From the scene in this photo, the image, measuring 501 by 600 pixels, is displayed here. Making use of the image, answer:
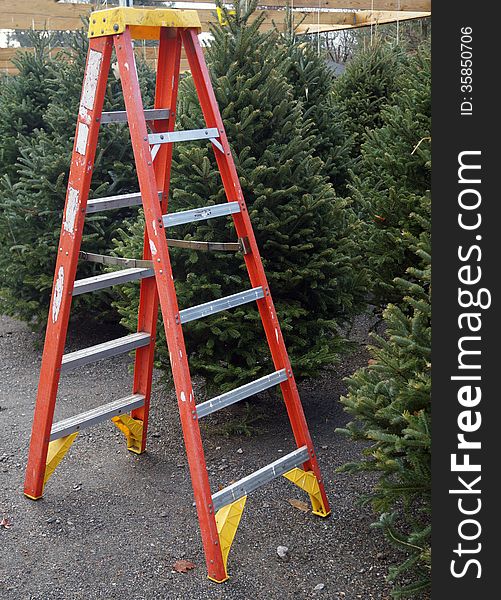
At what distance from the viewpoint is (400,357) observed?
296 centimetres

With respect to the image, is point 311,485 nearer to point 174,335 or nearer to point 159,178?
point 174,335

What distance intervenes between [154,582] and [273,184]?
2.31 meters

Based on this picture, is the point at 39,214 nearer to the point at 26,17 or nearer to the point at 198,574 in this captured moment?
the point at 198,574

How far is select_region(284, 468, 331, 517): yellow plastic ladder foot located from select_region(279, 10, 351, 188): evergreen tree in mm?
3717

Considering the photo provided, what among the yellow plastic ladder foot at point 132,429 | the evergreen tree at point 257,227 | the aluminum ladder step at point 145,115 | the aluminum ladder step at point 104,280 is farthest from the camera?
the evergreen tree at point 257,227

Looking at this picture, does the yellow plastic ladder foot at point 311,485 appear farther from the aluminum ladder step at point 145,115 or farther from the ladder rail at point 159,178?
the aluminum ladder step at point 145,115

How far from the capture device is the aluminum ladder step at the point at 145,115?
3449 millimetres

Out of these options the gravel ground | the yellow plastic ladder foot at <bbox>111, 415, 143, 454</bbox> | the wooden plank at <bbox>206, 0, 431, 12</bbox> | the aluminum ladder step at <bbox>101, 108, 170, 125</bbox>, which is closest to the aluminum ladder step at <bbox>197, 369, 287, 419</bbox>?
the gravel ground

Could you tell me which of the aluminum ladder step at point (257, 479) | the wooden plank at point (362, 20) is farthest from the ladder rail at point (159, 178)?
the wooden plank at point (362, 20)

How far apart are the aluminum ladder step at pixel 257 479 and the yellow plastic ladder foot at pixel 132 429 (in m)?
1.07

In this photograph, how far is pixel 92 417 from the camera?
152 inches

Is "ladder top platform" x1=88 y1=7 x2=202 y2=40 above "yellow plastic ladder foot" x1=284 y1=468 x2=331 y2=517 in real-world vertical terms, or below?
above

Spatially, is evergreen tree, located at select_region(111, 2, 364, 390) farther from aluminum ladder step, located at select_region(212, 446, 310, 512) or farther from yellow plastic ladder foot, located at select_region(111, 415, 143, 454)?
aluminum ladder step, located at select_region(212, 446, 310, 512)

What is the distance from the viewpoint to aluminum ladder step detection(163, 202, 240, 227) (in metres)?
3.18
